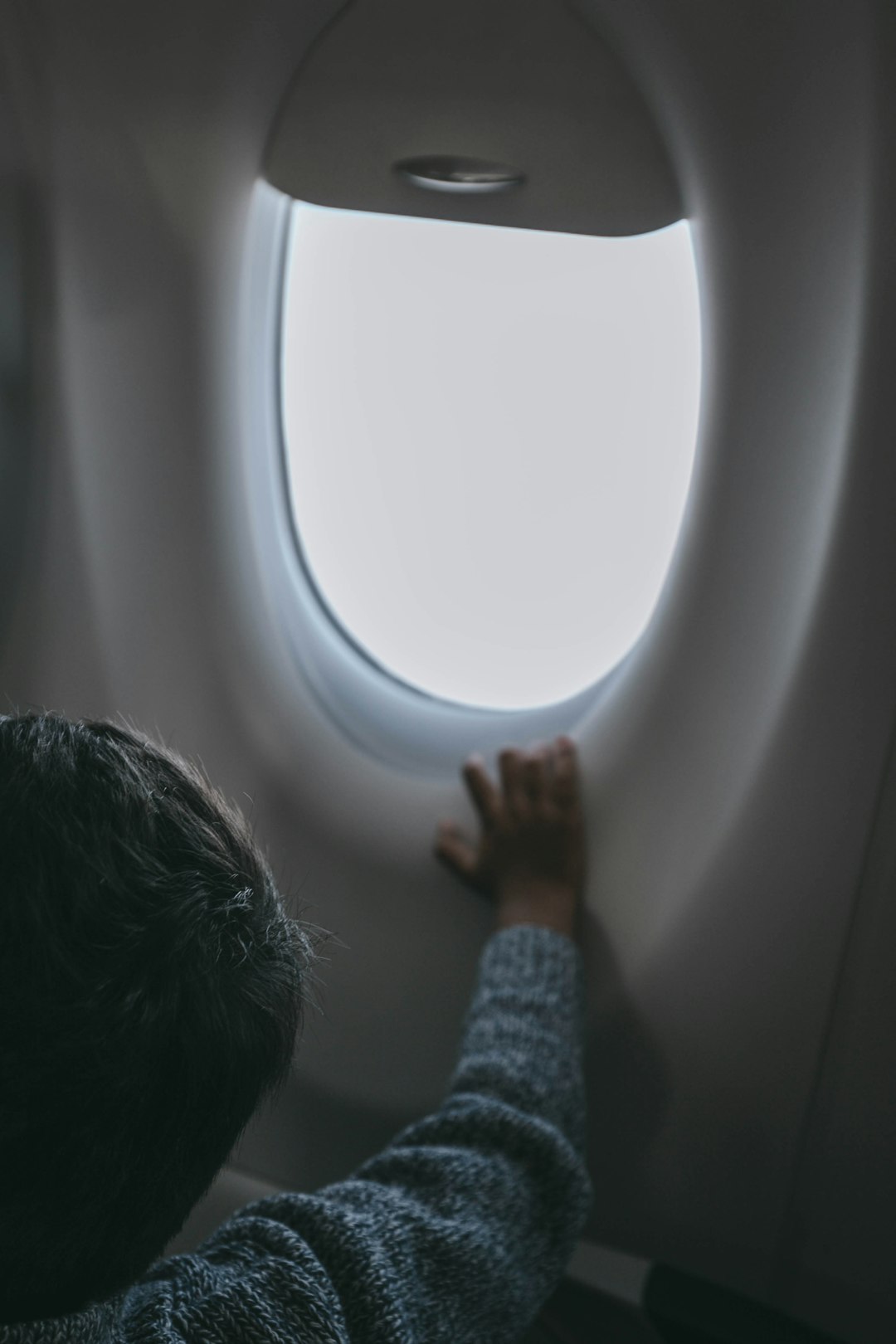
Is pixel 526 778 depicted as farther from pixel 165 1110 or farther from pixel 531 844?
pixel 165 1110

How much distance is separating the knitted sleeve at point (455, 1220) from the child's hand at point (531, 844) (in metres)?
0.03

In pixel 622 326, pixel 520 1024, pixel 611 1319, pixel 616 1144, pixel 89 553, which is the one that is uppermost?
pixel 622 326

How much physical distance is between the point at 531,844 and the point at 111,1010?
510 mm

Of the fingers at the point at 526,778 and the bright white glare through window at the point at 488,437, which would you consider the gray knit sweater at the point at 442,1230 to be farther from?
the bright white glare through window at the point at 488,437

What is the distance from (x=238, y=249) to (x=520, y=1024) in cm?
70

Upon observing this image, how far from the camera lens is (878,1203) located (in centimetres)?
81

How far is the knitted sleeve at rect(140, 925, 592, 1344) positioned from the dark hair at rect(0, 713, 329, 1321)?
10cm

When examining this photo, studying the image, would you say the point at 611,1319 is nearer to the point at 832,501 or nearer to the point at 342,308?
the point at 832,501

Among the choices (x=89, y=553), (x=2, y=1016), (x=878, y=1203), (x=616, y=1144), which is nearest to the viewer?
(x=2, y=1016)

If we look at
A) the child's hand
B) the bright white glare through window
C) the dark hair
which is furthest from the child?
the bright white glare through window

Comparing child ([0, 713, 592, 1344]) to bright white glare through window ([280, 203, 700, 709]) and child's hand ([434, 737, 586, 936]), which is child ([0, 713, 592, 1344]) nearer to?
child's hand ([434, 737, 586, 936])

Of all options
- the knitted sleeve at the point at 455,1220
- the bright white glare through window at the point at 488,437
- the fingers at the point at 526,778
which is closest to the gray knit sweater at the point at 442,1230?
the knitted sleeve at the point at 455,1220

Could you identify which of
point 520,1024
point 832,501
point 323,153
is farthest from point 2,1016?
point 323,153

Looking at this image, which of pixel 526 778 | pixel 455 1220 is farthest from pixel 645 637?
pixel 455 1220
